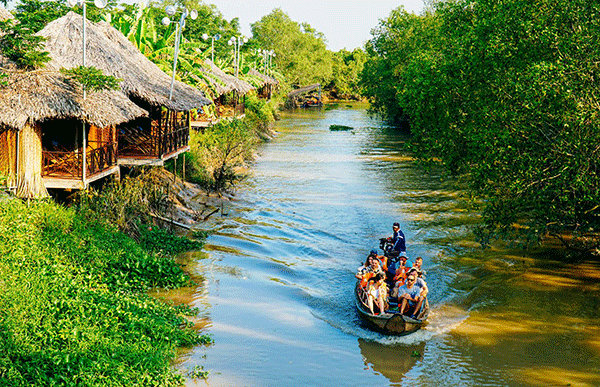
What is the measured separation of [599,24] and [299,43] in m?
60.9

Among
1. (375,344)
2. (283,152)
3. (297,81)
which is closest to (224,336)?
(375,344)

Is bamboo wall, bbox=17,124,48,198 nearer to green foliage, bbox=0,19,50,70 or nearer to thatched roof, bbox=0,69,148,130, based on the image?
thatched roof, bbox=0,69,148,130

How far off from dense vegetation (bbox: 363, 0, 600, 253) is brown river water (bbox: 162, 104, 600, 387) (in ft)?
5.76

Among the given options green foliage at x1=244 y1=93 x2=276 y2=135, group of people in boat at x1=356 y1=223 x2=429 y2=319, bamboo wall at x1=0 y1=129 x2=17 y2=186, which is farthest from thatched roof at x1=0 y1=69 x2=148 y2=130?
green foliage at x1=244 y1=93 x2=276 y2=135

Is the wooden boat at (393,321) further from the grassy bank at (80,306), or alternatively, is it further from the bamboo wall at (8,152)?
the bamboo wall at (8,152)

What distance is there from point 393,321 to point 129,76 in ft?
32.5

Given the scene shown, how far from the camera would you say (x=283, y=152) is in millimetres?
35688

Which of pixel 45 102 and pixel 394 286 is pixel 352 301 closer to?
pixel 394 286

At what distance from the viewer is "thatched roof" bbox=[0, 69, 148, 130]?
39.7 ft

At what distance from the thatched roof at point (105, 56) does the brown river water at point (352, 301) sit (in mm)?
4400

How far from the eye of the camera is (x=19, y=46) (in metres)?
12.4

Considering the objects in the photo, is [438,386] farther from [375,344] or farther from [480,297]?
[480,297]

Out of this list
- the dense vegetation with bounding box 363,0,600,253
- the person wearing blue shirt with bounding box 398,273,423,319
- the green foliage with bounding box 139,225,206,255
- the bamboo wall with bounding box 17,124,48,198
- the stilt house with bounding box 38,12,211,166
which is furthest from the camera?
the stilt house with bounding box 38,12,211,166

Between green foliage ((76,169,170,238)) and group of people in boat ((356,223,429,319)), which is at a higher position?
green foliage ((76,169,170,238))
